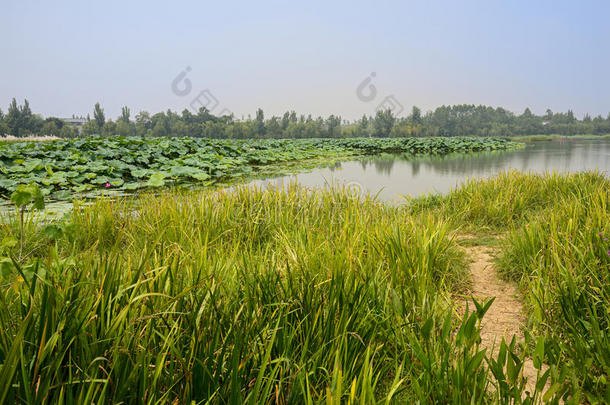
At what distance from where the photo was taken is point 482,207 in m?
5.02

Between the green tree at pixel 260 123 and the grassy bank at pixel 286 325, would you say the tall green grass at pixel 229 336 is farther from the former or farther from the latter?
the green tree at pixel 260 123

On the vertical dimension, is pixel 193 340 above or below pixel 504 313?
above

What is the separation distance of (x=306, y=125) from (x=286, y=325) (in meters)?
62.7

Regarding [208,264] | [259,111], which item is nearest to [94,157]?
[208,264]

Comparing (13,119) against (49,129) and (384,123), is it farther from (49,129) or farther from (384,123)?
(384,123)

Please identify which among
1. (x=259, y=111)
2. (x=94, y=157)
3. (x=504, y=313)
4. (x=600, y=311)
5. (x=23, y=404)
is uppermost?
(x=259, y=111)

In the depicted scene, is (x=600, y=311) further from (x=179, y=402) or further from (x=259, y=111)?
(x=259, y=111)

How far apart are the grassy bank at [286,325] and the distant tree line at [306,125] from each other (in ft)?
159

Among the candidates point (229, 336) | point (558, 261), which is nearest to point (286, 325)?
point (229, 336)

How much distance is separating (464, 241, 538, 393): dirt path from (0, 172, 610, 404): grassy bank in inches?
4.2

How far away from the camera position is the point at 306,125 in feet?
206

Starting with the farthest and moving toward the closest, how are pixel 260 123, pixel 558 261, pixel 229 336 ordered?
pixel 260 123 < pixel 558 261 < pixel 229 336

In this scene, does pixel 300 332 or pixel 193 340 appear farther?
pixel 300 332

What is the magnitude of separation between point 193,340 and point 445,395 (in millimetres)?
923
